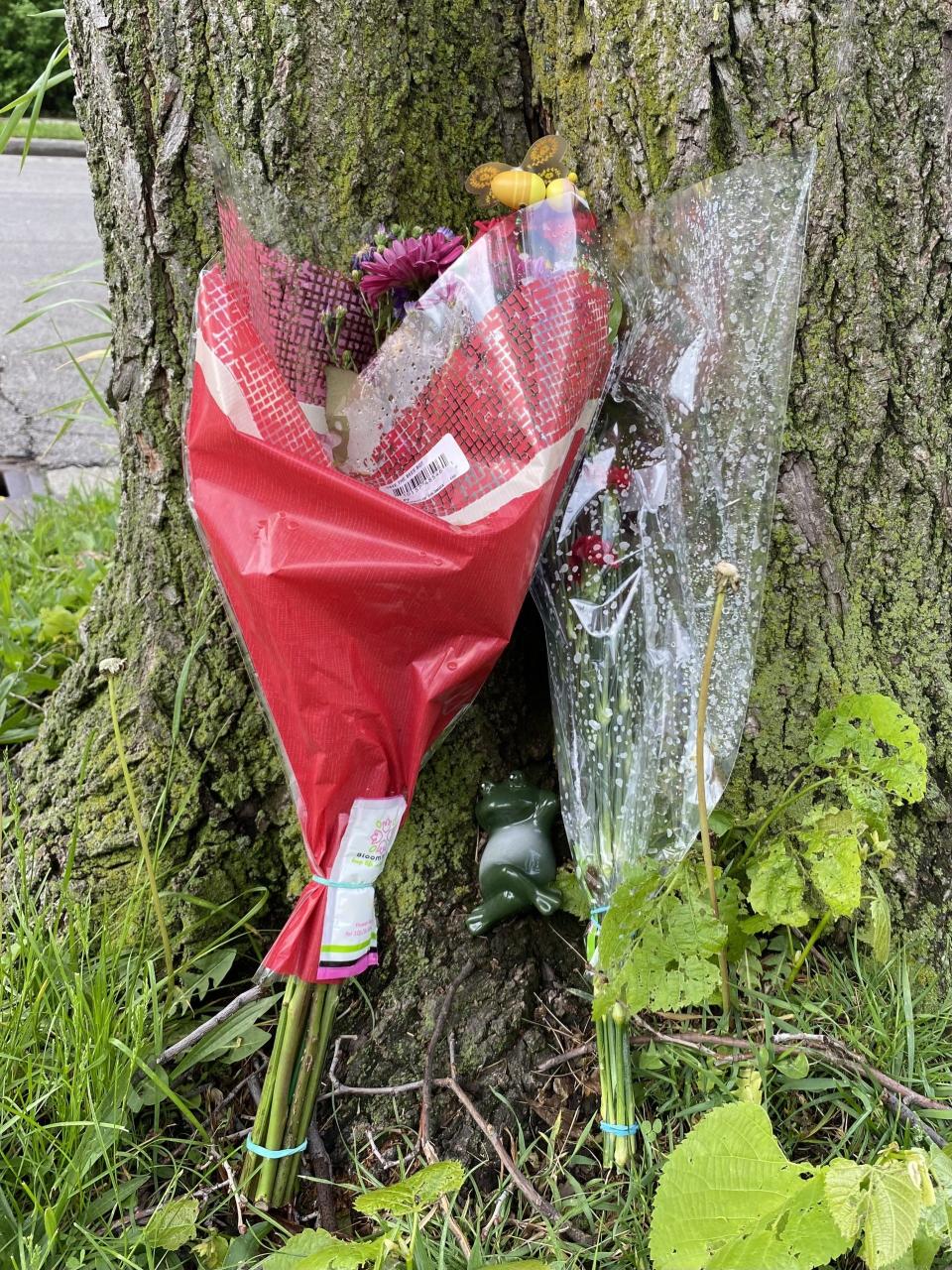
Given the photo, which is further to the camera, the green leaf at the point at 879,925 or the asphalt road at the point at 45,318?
the asphalt road at the point at 45,318

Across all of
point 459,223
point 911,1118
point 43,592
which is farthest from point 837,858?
point 43,592

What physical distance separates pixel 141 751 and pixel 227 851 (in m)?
0.23

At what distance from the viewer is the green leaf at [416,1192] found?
1175 millimetres

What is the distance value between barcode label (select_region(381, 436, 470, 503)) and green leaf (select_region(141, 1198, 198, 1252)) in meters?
0.98

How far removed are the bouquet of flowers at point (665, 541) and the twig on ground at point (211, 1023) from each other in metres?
0.53

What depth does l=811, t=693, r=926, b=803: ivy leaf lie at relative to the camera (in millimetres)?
1377

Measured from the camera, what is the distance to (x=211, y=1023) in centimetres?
151

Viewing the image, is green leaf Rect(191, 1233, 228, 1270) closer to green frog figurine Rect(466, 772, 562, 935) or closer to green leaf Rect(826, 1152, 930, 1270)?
green frog figurine Rect(466, 772, 562, 935)

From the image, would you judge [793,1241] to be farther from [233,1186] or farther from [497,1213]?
[233,1186]

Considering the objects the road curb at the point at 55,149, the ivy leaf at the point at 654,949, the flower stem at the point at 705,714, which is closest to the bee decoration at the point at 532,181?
the flower stem at the point at 705,714

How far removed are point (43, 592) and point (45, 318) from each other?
4.27 metres

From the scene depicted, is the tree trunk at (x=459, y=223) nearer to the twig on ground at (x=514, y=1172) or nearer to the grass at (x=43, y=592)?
the twig on ground at (x=514, y=1172)

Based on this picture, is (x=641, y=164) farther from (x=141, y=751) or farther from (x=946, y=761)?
(x=141, y=751)

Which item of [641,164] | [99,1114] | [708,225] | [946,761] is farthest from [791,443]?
[99,1114]
